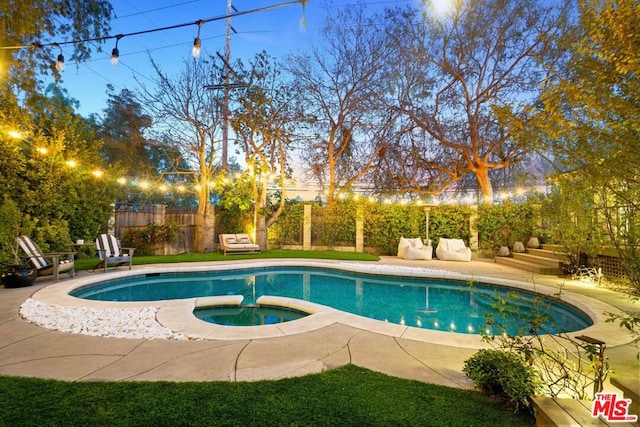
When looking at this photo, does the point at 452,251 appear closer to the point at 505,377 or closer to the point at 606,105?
the point at 606,105

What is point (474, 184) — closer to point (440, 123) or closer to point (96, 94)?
point (440, 123)

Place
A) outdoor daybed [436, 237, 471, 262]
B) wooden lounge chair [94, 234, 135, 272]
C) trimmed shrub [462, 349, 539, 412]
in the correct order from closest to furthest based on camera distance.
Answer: trimmed shrub [462, 349, 539, 412] < wooden lounge chair [94, 234, 135, 272] < outdoor daybed [436, 237, 471, 262]

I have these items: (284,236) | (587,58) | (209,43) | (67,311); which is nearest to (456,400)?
(587,58)

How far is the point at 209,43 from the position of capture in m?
13.2

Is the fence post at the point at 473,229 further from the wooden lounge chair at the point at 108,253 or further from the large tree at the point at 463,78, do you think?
the wooden lounge chair at the point at 108,253

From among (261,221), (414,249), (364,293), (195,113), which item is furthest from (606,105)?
(195,113)

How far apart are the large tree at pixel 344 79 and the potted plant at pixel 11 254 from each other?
10.4 metres

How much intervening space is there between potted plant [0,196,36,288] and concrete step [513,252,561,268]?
11.9m

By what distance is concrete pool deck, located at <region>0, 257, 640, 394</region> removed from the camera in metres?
2.54

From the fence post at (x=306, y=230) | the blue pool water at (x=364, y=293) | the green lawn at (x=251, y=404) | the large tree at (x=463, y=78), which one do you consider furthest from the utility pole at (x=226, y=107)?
the green lawn at (x=251, y=404)

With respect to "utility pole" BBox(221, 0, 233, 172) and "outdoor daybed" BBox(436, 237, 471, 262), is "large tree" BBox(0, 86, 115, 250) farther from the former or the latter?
"outdoor daybed" BBox(436, 237, 471, 262)

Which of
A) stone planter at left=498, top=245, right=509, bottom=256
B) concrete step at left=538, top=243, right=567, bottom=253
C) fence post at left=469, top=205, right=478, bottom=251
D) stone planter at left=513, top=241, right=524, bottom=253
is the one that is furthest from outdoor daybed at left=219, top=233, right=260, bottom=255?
concrete step at left=538, top=243, right=567, bottom=253

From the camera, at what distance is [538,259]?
9.04 meters

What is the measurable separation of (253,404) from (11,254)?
7.31 m
